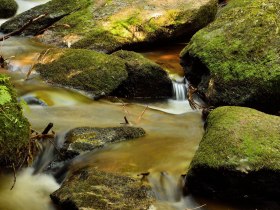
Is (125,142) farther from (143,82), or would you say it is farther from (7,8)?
(7,8)

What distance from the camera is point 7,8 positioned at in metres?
11.9

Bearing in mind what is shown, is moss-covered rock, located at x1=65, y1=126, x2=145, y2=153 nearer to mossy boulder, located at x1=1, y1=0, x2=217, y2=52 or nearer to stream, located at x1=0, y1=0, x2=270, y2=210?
stream, located at x1=0, y1=0, x2=270, y2=210

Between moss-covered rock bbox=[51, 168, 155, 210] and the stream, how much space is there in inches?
7.6

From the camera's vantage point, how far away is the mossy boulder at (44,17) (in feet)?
34.7

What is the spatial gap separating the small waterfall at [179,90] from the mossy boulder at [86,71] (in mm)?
1075

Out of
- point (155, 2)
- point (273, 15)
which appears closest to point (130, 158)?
point (273, 15)

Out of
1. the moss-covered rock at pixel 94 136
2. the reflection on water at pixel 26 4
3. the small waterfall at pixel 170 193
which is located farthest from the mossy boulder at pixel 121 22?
the small waterfall at pixel 170 193

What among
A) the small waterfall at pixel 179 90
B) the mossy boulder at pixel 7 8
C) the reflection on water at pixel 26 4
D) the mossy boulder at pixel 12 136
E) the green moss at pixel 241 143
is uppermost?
the mossy boulder at pixel 12 136

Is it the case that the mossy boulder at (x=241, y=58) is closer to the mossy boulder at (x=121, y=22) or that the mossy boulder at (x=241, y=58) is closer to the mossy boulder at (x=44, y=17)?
the mossy boulder at (x=121, y=22)

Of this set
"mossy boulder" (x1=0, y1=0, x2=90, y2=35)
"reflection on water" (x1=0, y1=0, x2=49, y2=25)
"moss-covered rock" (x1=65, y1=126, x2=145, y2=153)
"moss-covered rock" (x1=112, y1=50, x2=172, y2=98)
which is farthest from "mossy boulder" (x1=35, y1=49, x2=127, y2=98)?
"reflection on water" (x1=0, y1=0, x2=49, y2=25)

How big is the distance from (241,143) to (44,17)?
7.15 m

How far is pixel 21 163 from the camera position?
4980 millimetres

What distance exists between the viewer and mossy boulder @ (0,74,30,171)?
4.76 meters

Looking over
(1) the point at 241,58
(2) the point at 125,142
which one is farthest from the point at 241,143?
(1) the point at 241,58
